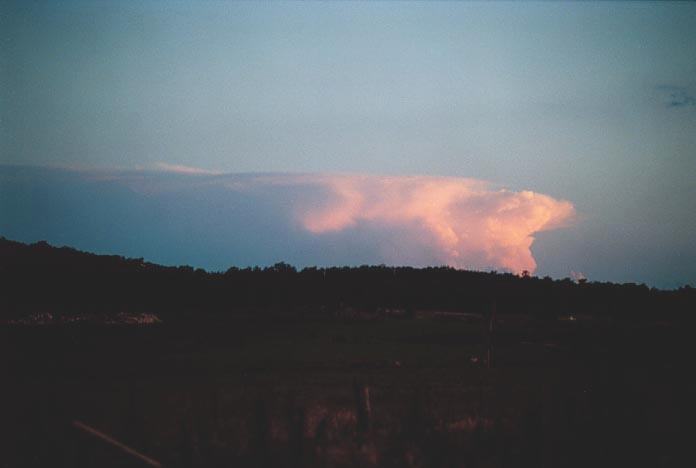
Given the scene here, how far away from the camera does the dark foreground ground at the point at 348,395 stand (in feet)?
46.7

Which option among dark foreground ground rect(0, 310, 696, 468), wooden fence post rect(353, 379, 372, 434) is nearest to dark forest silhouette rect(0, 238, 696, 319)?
dark foreground ground rect(0, 310, 696, 468)

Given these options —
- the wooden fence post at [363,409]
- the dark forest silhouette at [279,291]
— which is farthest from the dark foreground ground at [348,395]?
the dark forest silhouette at [279,291]

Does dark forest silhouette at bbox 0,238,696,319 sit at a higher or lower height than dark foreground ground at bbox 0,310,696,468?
higher

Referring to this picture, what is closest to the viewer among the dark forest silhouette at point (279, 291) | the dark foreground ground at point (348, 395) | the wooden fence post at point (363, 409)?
the dark foreground ground at point (348, 395)

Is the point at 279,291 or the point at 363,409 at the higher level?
the point at 279,291

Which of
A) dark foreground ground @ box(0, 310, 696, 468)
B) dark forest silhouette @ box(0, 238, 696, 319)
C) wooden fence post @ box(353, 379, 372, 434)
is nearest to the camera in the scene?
dark foreground ground @ box(0, 310, 696, 468)

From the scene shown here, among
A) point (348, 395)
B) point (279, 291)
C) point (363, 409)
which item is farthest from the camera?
point (279, 291)

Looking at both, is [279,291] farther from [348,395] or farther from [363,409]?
[363,409]

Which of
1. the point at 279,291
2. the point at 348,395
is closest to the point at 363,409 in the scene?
the point at 348,395

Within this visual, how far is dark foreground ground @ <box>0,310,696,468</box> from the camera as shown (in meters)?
14.2

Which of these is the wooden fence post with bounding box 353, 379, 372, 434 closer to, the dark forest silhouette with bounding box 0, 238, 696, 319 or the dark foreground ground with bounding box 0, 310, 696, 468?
the dark foreground ground with bounding box 0, 310, 696, 468

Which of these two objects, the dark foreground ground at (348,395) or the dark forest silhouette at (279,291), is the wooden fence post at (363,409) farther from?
the dark forest silhouette at (279,291)

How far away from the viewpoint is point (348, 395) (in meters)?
31.1

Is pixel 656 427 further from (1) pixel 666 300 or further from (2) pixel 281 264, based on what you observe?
(2) pixel 281 264
